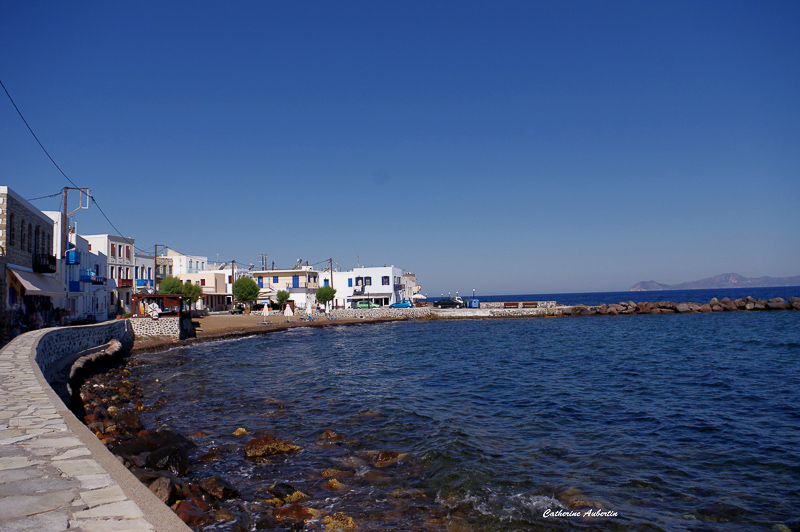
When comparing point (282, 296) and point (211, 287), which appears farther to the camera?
point (211, 287)

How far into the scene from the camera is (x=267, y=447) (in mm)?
11586

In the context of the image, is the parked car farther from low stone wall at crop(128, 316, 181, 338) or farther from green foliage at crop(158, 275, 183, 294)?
low stone wall at crop(128, 316, 181, 338)

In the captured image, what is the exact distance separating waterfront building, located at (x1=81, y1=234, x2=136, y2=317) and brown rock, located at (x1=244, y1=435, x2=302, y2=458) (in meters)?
46.5

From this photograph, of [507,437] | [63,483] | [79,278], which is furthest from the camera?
[79,278]

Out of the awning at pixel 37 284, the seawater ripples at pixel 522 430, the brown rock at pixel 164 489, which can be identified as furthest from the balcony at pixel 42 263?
the brown rock at pixel 164 489

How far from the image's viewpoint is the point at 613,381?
2078 centimetres

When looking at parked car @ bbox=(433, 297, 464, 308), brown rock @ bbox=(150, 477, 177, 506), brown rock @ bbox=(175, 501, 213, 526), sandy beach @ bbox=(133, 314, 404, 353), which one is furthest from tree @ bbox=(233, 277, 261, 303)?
brown rock @ bbox=(175, 501, 213, 526)

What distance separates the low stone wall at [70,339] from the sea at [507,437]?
2.80 metres

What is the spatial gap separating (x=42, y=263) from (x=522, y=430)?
88.7ft

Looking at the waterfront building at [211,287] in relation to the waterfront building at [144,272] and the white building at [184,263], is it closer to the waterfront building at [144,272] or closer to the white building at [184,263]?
the white building at [184,263]

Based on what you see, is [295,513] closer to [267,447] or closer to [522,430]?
[267,447]

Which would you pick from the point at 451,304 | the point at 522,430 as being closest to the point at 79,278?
the point at 522,430

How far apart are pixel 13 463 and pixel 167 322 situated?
33.6 meters

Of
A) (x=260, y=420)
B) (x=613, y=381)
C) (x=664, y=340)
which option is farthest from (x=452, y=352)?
(x=260, y=420)
